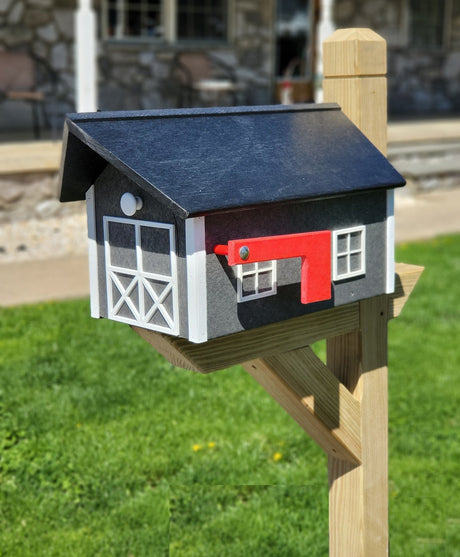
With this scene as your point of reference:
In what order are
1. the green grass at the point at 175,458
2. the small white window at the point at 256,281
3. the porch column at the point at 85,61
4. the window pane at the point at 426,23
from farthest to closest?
the window pane at the point at 426,23 → the porch column at the point at 85,61 → the green grass at the point at 175,458 → the small white window at the point at 256,281

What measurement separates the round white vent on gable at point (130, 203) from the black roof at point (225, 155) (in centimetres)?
10

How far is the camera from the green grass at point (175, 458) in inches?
123

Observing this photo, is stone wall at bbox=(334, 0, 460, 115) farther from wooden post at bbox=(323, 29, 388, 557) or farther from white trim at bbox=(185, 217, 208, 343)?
white trim at bbox=(185, 217, 208, 343)

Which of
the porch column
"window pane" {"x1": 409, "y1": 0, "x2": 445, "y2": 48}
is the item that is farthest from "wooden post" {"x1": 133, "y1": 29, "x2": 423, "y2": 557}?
"window pane" {"x1": 409, "y1": 0, "x2": 445, "y2": 48}

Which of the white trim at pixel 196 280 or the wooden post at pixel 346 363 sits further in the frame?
the wooden post at pixel 346 363

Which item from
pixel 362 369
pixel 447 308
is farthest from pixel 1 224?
pixel 362 369

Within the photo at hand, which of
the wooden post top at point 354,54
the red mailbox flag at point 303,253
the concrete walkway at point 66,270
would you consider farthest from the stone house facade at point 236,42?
the red mailbox flag at point 303,253

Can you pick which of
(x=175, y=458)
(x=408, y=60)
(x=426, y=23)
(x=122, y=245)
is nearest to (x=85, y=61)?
(x=175, y=458)

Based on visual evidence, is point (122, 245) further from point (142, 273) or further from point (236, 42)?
point (236, 42)

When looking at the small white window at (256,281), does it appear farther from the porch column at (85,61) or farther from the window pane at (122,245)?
the porch column at (85,61)

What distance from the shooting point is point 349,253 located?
191 cm

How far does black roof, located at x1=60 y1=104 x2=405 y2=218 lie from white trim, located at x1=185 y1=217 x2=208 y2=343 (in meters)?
0.05

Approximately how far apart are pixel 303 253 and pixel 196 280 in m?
0.24

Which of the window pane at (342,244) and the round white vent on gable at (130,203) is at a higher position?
the round white vent on gable at (130,203)
